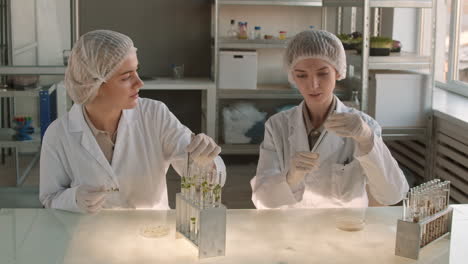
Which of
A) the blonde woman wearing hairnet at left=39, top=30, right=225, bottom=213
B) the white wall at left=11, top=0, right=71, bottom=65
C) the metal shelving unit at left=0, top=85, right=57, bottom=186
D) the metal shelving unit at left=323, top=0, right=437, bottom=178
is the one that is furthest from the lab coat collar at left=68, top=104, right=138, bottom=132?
the metal shelving unit at left=323, top=0, right=437, bottom=178

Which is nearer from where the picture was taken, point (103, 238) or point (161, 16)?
point (103, 238)

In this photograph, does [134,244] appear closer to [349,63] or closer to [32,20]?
[32,20]

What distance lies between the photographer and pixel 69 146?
237 centimetres

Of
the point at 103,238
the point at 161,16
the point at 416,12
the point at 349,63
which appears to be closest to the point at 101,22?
the point at 161,16

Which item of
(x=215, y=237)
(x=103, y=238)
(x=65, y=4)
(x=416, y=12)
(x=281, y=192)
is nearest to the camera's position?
(x=215, y=237)

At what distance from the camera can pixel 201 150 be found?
2070 millimetres

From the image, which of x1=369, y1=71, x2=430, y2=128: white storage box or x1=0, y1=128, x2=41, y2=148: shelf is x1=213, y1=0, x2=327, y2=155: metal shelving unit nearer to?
x1=369, y1=71, x2=430, y2=128: white storage box

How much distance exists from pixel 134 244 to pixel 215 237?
0.83 ft

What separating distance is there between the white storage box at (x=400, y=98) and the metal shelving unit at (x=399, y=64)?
38mm

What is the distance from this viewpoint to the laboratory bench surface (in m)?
1.76

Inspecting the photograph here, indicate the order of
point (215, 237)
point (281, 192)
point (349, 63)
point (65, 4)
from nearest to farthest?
point (215, 237), point (281, 192), point (65, 4), point (349, 63)

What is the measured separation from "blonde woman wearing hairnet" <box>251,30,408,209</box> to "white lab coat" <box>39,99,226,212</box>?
0.25 meters

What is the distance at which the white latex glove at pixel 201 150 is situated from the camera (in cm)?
207

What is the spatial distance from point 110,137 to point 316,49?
2.79 feet
